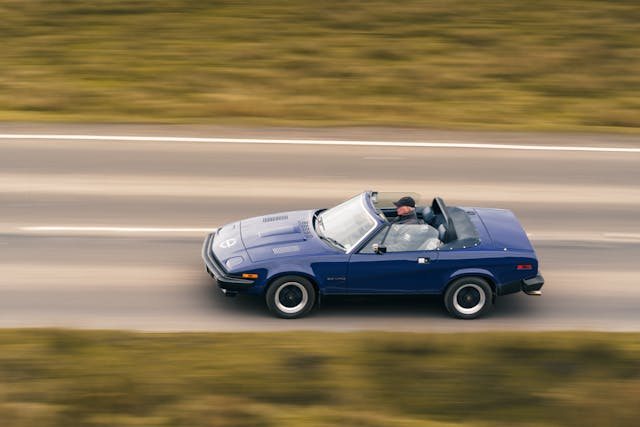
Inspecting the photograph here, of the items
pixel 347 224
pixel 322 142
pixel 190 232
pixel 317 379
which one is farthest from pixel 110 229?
pixel 317 379

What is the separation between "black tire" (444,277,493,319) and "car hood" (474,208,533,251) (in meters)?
0.55

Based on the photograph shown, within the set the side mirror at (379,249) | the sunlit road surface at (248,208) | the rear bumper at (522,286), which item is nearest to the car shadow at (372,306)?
the sunlit road surface at (248,208)

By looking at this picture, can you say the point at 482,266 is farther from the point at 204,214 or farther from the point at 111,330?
the point at 204,214

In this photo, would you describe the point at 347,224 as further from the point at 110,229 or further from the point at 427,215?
the point at 110,229

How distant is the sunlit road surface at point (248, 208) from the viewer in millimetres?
11953

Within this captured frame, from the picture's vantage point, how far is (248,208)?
16094 millimetres

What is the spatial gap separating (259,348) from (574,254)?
5956 millimetres

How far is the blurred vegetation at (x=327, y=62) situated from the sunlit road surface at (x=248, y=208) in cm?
121

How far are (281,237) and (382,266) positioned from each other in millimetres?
1404

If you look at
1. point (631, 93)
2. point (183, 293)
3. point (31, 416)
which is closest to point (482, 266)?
point (183, 293)

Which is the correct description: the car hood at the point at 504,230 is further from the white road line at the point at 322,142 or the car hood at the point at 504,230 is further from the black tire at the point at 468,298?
the white road line at the point at 322,142

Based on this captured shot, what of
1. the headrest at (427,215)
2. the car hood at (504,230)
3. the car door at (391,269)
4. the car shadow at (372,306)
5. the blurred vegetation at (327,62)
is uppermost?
the blurred vegetation at (327,62)

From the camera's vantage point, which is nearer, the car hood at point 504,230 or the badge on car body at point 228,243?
the car hood at point 504,230

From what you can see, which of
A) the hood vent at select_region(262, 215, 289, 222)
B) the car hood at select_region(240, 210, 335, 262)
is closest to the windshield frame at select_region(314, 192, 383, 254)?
the car hood at select_region(240, 210, 335, 262)
